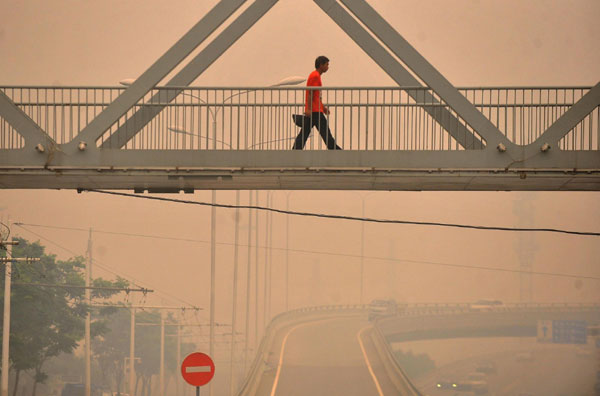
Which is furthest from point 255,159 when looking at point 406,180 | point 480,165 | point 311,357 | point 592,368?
point 592,368

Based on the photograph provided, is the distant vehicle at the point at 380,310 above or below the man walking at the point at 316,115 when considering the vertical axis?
below

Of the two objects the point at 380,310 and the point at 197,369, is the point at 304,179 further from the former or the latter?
the point at 380,310

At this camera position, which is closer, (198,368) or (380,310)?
(198,368)

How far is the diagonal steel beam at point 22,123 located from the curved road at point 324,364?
41.6 meters

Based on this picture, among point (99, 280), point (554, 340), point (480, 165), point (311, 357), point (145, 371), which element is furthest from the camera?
point (145, 371)

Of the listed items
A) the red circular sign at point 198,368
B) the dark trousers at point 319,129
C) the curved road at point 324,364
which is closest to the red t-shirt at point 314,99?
the dark trousers at point 319,129

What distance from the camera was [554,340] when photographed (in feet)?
368

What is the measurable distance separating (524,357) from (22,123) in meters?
128

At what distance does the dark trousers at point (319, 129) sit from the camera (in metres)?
21.4

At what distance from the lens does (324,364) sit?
286 ft

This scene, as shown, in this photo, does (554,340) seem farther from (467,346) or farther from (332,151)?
(332,151)

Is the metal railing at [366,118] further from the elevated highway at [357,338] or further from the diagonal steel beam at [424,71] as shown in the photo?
the elevated highway at [357,338]

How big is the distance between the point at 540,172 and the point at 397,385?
48735 millimetres

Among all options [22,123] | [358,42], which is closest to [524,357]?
[358,42]
